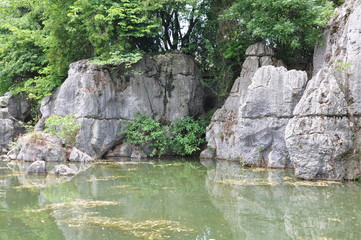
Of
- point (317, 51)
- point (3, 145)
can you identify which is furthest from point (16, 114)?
point (317, 51)

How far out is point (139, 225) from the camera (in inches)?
266

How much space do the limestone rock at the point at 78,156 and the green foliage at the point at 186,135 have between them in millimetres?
4337

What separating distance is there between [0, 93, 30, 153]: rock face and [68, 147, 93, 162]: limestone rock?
7.25 metres

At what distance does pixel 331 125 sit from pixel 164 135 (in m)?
9.77

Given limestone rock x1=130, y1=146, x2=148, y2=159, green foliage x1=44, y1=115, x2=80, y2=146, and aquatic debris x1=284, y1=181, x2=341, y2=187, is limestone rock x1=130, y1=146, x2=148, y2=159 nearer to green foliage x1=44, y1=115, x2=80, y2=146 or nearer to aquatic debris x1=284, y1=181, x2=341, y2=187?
green foliage x1=44, y1=115, x2=80, y2=146

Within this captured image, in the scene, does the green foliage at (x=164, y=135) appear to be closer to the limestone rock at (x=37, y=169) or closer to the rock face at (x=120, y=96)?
the rock face at (x=120, y=96)

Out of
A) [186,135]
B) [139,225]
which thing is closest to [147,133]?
[186,135]

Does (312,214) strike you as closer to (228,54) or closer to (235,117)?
(235,117)

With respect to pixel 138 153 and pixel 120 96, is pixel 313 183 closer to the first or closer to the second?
pixel 138 153

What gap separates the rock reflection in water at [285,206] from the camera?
6.45 metres

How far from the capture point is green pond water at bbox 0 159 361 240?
251 inches

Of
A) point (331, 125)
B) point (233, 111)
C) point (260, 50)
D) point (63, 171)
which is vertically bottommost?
point (63, 171)

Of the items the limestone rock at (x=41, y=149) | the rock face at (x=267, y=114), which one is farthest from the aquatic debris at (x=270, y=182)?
the limestone rock at (x=41, y=149)

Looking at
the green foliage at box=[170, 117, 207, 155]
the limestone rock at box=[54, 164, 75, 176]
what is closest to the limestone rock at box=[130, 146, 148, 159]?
the green foliage at box=[170, 117, 207, 155]
